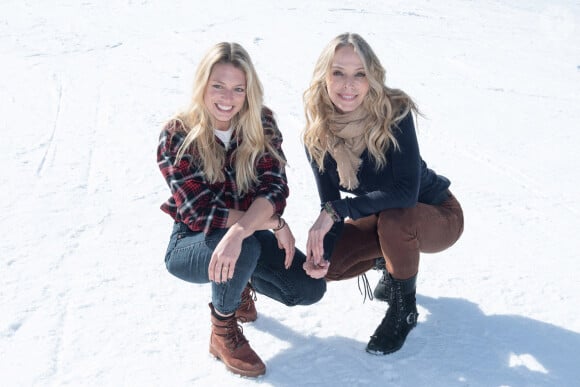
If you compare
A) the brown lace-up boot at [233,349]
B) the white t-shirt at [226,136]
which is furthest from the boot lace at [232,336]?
the white t-shirt at [226,136]

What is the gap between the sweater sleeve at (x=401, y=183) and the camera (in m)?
2.81

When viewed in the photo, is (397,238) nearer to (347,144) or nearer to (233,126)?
(347,144)

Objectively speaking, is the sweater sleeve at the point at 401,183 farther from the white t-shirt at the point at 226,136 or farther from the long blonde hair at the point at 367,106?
the white t-shirt at the point at 226,136

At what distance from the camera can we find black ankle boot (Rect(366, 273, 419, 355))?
2.79 metres

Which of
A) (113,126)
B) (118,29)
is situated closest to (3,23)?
(118,29)

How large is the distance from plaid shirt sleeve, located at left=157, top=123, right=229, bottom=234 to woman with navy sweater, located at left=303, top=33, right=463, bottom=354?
49 cm

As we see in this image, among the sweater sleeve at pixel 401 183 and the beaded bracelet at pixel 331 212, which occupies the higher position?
the sweater sleeve at pixel 401 183

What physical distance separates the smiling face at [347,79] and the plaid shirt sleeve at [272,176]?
0.36m

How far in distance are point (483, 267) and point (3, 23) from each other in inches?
419

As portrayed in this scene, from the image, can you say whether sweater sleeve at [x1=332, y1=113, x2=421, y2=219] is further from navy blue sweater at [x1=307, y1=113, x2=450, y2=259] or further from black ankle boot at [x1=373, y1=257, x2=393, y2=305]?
black ankle boot at [x1=373, y1=257, x2=393, y2=305]

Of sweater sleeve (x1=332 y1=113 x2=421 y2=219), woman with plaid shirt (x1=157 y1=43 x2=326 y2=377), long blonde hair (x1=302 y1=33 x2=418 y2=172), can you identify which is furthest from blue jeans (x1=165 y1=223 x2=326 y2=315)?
long blonde hair (x1=302 y1=33 x2=418 y2=172)

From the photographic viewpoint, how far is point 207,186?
2.76m

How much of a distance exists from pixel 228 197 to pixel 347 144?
67 centimetres

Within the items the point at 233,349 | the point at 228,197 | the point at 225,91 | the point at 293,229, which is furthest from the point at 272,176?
the point at 293,229
